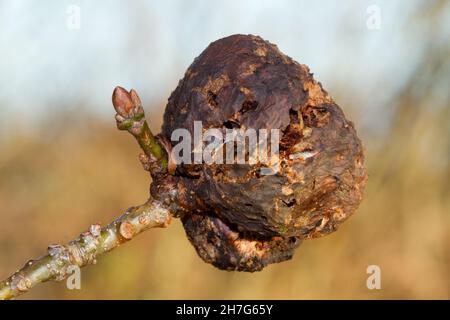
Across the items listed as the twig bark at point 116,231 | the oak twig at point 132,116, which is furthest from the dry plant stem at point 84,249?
the oak twig at point 132,116

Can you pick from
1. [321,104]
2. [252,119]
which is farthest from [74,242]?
[321,104]

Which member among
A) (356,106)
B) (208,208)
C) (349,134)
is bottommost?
(208,208)

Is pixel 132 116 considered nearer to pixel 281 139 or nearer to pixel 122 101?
pixel 122 101

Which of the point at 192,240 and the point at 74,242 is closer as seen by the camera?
the point at 74,242

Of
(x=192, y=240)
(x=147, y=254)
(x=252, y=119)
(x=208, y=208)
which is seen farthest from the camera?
(x=147, y=254)

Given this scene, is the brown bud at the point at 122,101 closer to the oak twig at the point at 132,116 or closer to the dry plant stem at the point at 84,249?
the oak twig at the point at 132,116

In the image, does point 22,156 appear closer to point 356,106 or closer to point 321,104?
point 356,106

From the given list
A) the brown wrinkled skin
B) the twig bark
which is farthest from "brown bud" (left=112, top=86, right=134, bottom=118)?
the brown wrinkled skin

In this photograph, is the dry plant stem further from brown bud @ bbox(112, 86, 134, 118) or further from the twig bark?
brown bud @ bbox(112, 86, 134, 118)
